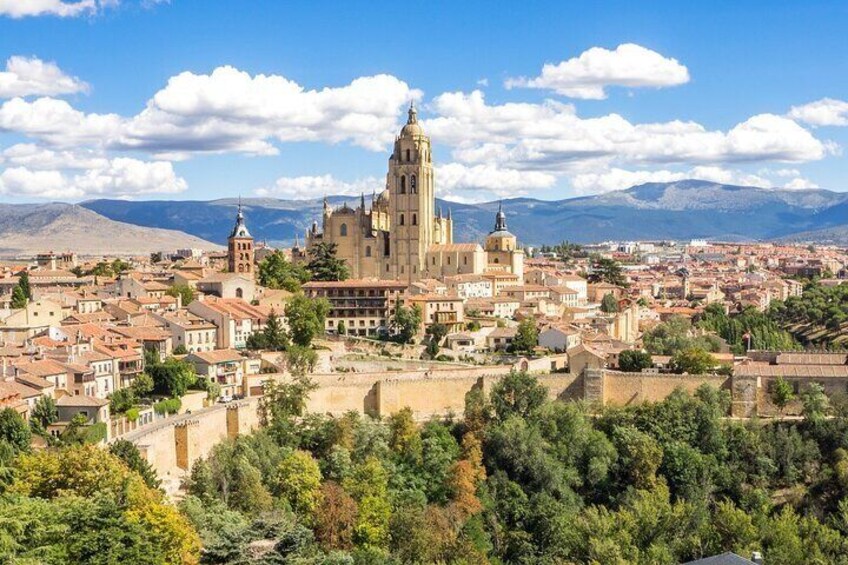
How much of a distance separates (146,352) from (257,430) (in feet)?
17.1

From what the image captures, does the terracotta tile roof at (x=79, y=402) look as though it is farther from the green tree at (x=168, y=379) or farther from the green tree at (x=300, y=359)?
the green tree at (x=300, y=359)

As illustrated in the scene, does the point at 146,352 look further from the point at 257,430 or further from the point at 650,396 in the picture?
the point at 650,396

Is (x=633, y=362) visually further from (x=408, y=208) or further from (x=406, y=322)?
(x=408, y=208)

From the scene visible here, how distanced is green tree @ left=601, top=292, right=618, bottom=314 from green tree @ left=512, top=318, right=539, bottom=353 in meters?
14.0

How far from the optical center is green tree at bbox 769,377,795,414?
3550 centimetres

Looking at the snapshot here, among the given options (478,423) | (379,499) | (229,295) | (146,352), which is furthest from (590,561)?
(229,295)

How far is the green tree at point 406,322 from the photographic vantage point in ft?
150

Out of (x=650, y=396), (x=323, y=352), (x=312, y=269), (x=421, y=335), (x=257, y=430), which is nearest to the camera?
(x=257, y=430)

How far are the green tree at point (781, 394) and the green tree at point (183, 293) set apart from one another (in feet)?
76.0

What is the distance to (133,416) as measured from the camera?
29.8 m

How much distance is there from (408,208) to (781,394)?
29.1m

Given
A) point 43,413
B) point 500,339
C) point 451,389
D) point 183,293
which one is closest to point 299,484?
point 43,413

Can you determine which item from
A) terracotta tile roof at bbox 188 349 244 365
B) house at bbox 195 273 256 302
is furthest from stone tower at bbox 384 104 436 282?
terracotta tile roof at bbox 188 349 244 365

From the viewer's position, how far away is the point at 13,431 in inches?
989
